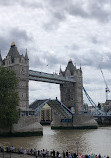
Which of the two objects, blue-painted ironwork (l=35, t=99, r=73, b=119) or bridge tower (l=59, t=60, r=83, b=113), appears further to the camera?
bridge tower (l=59, t=60, r=83, b=113)

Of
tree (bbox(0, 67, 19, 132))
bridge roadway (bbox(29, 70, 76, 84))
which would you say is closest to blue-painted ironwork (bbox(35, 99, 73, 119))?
bridge roadway (bbox(29, 70, 76, 84))

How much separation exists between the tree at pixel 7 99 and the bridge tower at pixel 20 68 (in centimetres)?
948

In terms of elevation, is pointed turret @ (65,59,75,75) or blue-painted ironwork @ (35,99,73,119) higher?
pointed turret @ (65,59,75,75)

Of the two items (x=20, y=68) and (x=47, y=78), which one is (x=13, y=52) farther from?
(x=47, y=78)

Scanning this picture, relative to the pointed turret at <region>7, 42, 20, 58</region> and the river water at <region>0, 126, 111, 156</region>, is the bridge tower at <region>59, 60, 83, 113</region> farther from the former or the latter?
the river water at <region>0, 126, 111, 156</region>

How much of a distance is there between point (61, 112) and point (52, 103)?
4.97 m

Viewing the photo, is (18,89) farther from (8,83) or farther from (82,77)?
(82,77)

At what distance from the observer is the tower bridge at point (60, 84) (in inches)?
1990

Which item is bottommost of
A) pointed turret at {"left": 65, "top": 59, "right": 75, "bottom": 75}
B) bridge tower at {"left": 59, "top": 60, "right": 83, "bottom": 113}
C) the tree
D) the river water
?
the river water

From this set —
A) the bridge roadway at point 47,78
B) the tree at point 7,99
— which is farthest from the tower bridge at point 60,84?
the tree at point 7,99

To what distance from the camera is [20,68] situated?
5050cm

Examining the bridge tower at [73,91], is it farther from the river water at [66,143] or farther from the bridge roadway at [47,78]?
the river water at [66,143]

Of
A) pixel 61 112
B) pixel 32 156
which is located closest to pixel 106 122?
pixel 61 112

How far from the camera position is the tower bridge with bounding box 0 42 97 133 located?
166 ft
